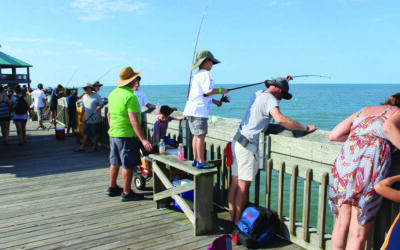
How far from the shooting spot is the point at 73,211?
446 cm

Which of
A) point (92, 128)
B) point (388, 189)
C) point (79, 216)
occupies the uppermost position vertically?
point (388, 189)

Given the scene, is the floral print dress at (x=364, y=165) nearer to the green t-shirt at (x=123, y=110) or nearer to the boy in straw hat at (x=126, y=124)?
the boy in straw hat at (x=126, y=124)

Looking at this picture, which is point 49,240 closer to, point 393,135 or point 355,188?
point 355,188

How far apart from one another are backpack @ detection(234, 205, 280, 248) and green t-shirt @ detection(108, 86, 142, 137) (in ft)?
6.35

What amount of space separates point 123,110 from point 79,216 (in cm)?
143

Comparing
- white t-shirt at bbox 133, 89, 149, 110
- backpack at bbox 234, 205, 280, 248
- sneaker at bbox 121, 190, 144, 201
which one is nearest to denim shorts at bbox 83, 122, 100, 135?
white t-shirt at bbox 133, 89, 149, 110

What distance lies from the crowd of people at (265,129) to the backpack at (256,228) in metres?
0.24

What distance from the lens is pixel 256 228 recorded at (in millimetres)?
3428

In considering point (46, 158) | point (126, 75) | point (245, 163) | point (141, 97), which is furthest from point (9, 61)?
point (245, 163)

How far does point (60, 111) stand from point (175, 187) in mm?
10361

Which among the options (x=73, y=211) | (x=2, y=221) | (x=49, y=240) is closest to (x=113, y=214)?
(x=73, y=211)

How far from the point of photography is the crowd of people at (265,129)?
97.7 inches

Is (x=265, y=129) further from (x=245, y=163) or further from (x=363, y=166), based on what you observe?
(x=363, y=166)

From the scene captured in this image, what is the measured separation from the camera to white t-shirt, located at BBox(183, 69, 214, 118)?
3.83 meters
